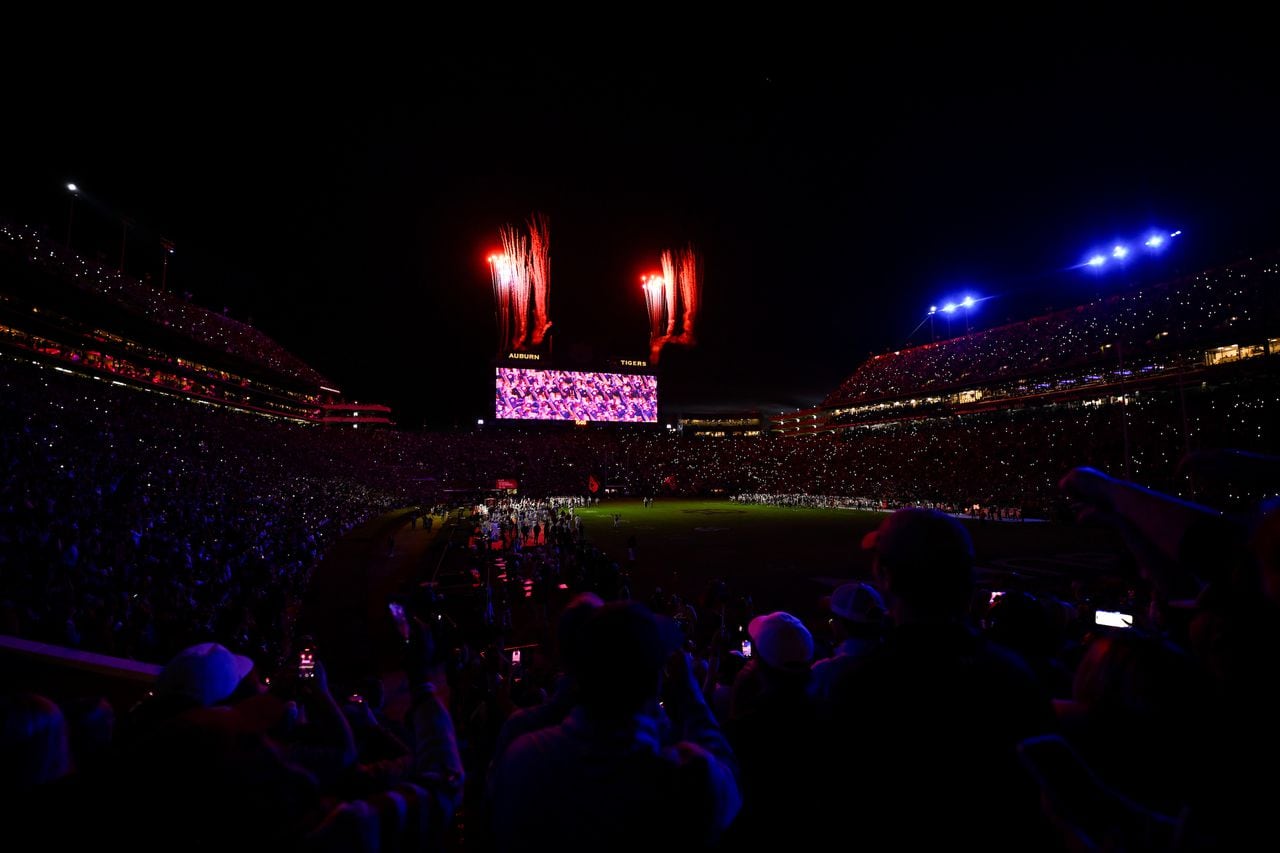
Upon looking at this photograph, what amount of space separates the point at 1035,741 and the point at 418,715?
6.37 ft

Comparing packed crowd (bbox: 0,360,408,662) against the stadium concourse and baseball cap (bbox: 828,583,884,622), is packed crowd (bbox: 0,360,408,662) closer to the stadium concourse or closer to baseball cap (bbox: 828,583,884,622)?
the stadium concourse

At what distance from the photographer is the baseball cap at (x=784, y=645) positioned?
1.91 m

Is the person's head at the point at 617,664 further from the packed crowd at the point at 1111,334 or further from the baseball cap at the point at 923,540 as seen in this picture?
the packed crowd at the point at 1111,334

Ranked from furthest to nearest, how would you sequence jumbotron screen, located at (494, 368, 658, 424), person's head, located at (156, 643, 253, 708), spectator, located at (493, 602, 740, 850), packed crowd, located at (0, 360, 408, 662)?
jumbotron screen, located at (494, 368, 658, 424) → packed crowd, located at (0, 360, 408, 662) → person's head, located at (156, 643, 253, 708) → spectator, located at (493, 602, 740, 850)

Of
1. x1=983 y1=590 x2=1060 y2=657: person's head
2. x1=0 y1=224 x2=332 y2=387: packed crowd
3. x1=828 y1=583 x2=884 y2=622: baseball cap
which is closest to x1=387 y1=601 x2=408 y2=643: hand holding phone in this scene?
x1=828 y1=583 x2=884 y2=622: baseball cap

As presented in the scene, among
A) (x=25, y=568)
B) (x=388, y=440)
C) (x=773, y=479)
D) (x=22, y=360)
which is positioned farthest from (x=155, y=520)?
(x=773, y=479)

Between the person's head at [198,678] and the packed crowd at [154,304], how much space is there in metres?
30.4

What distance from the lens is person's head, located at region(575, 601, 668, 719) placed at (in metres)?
1.35

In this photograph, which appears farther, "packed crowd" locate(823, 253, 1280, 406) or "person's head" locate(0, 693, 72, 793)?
"packed crowd" locate(823, 253, 1280, 406)

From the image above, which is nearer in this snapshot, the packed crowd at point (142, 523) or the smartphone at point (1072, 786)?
the smartphone at point (1072, 786)

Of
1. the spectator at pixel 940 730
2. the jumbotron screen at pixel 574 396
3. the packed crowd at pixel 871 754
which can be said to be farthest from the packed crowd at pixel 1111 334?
the spectator at pixel 940 730

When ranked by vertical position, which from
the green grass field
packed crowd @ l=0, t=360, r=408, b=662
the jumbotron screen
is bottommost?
the green grass field

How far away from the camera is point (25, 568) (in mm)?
9508

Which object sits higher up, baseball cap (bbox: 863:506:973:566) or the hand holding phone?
baseball cap (bbox: 863:506:973:566)
